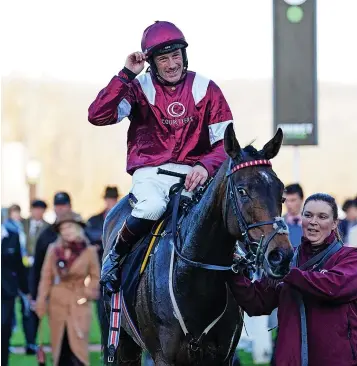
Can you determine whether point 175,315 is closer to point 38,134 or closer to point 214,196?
point 214,196

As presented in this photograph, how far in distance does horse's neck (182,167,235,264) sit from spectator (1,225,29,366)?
604 centimetres

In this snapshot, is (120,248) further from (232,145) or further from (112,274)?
(232,145)

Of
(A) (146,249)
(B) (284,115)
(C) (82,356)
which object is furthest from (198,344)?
(B) (284,115)

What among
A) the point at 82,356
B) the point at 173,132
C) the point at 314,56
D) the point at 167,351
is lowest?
the point at 82,356

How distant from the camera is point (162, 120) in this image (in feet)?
21.8

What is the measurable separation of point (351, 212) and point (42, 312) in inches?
200

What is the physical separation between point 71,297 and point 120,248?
4083 millimetres

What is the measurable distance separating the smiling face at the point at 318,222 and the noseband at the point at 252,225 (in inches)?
14.3

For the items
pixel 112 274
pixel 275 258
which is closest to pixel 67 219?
pixel 112 274

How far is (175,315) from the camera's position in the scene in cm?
604

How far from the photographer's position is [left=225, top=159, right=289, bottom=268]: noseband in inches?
207

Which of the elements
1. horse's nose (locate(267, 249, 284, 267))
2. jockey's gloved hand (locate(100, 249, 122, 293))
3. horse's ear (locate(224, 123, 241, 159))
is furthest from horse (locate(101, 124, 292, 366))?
jockey's gloved hand (locate(100, 249, 122, 293))

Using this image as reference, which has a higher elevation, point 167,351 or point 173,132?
point 173,132

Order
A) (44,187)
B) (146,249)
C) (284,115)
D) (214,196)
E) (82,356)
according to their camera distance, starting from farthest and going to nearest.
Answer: (44,187), (284,115), (82,356), (146,249), (214,196)
